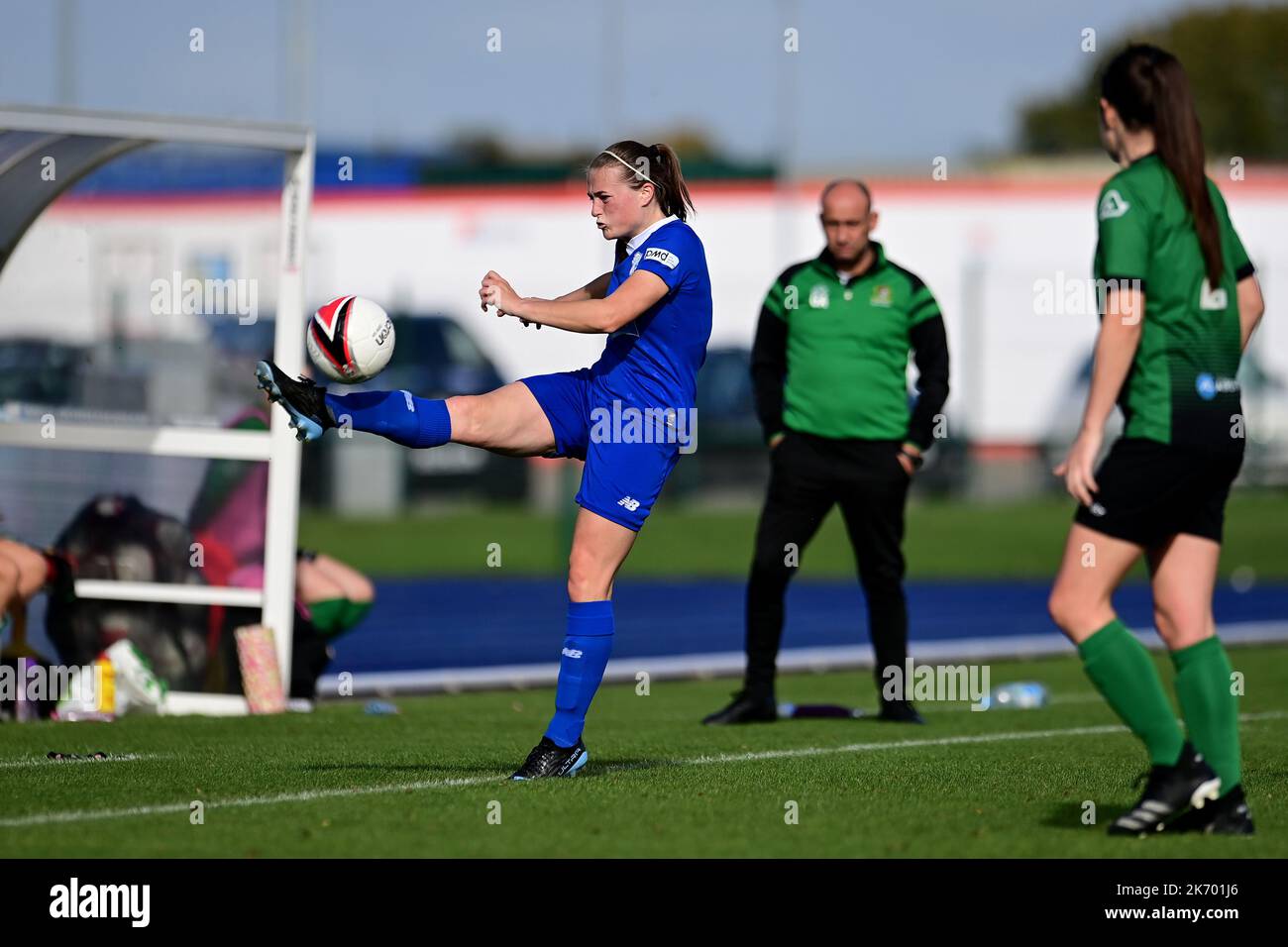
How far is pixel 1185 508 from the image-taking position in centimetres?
570

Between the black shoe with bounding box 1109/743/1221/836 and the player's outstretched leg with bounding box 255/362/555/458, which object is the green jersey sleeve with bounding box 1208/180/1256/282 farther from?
the player's outstretched leg with bounding box 255/362/555/458

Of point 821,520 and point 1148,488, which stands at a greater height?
point 1148,488

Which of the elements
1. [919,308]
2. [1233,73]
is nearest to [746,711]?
[919,308]

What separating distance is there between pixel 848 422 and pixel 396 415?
367 cm

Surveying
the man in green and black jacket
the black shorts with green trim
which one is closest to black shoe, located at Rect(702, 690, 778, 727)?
the man in green and black jacket

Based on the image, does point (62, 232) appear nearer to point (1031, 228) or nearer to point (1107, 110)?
point (1107, 110)

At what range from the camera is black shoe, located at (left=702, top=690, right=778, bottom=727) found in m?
9.62

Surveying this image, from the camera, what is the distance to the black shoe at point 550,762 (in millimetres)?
6807

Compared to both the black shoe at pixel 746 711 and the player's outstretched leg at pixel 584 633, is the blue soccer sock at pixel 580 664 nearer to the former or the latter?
the player's outstretched leg at pixel 584 633

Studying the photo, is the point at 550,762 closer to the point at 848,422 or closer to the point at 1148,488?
the point at 1148,488

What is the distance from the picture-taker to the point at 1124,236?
5.59 m

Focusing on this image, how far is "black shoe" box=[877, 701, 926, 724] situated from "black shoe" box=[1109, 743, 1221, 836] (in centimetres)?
390
